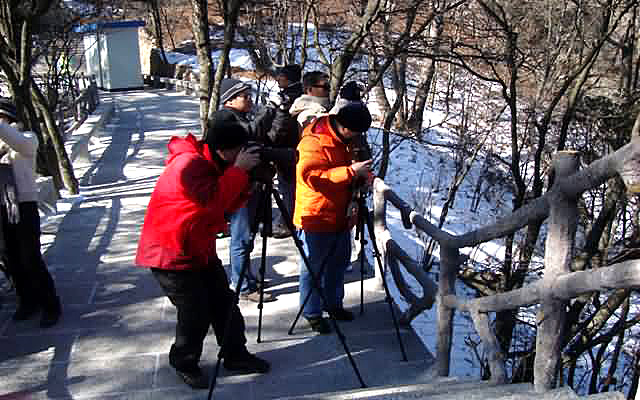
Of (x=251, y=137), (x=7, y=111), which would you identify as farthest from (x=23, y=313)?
(x=251, y=137)

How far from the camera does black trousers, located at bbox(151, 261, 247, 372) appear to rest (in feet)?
10.8

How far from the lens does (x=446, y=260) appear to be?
10.6ft

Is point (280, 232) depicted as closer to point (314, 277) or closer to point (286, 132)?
point (286, 132)

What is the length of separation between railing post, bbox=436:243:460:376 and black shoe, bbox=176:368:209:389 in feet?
4.36

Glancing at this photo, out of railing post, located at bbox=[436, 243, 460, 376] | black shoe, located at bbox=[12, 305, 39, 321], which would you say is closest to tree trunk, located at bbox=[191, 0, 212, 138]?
black shoe, located at bbox=[12, 305, 39, 321]

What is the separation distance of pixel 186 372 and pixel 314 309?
A: 103 cm

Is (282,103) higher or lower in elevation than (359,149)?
higher

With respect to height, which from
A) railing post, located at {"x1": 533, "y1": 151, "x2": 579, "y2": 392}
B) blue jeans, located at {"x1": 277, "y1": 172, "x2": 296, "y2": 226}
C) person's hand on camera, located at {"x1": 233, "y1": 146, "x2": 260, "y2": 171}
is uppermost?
person's hand on camera, located at {"x1": 233, "y1": 146, "x2": 260, "y2": 171}

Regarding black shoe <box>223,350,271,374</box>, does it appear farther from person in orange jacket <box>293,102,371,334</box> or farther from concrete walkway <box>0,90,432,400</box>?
person in orange jacket <box>293,102,371,334</box>

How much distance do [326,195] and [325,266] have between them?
55 cm

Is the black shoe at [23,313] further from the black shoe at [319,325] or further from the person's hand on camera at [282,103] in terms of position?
the person's hand on camera at [282,103]

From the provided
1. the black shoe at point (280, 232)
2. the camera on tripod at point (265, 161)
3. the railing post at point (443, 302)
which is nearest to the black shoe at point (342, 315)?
the railing post at point (443, 302)

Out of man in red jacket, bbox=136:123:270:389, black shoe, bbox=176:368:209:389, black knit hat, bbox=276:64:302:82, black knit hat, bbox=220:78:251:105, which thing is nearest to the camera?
man in red jacket, bbox=136:123:270:389

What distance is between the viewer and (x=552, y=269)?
2.26m
